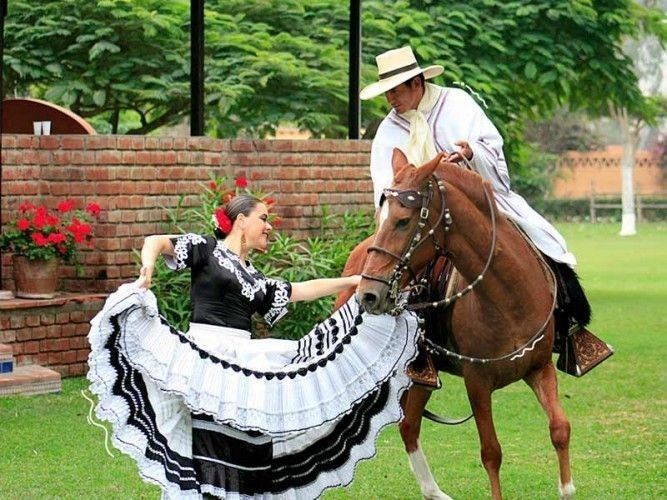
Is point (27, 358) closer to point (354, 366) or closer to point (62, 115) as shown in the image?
point (62, 115)

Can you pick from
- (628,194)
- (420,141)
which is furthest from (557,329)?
(628,194)

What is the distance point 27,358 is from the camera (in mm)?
12281

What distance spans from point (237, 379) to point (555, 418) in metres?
1.81

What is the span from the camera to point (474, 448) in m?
10.1

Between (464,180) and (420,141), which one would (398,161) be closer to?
(464,180)

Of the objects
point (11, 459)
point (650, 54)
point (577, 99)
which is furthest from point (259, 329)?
point (650, 54)

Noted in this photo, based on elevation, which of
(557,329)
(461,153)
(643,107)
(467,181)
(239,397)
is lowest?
(239,397)

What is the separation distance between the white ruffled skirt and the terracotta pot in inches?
220

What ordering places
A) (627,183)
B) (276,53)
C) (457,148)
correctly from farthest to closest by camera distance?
1. (627,183)
2. (276,53)
3. (457,148)

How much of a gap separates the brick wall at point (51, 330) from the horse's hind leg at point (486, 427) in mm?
5300

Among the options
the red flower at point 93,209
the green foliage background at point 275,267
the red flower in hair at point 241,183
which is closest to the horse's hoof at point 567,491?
the green foliage background at point 275,267

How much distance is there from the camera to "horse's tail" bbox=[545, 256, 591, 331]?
8.08 m

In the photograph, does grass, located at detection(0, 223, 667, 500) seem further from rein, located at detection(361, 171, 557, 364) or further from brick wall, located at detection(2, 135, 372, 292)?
rein, located at detection(361, 171, 557, 364)

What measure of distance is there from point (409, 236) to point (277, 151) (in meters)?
7.30
